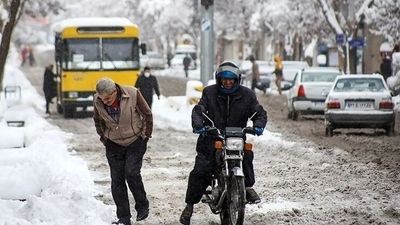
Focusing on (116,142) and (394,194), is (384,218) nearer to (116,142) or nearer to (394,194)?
(394,194)

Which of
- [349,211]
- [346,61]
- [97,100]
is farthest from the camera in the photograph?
[346,61]

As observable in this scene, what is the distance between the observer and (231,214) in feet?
30.0

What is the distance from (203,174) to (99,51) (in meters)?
19.8

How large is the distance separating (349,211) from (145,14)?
87.1 meters

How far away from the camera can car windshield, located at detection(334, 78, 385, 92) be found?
21.4 m

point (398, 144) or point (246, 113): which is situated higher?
point (246, 113)

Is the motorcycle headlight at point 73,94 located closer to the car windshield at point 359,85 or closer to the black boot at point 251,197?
the car windshield at point 359,85

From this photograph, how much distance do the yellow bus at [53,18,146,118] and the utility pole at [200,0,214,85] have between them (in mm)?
2207

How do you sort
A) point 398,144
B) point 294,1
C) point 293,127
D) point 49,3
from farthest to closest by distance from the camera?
point 294,1
point 49,3
point 293,127
point 398,144

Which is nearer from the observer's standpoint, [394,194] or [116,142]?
[116,142]

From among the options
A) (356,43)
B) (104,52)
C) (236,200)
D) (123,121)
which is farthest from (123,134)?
(356,43)

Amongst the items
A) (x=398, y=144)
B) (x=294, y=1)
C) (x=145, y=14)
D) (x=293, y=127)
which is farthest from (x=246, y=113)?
(x=145, y=14)

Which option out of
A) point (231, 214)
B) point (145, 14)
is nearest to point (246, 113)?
point (231, 214)

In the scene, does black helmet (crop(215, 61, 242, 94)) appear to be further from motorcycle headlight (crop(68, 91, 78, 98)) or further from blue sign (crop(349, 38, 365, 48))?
blue sign (crop(349, 38, 365, 48))
